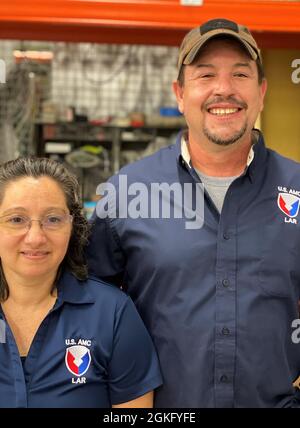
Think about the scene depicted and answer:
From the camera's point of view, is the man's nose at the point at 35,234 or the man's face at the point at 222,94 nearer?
the man's nose at the point at 35,234

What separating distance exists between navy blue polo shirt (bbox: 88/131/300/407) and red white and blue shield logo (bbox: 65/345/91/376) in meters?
0.24

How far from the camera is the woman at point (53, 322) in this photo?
60.3 inches

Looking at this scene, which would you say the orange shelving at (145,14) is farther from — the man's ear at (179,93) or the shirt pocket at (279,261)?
the shirt pocket at (279,261)

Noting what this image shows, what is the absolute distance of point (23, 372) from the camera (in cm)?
152

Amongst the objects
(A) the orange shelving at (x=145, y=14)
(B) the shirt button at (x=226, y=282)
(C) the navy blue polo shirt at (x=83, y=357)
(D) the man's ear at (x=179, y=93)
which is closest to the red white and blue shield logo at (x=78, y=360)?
(C) the navy blue polo shirt at (x=83, y=357)

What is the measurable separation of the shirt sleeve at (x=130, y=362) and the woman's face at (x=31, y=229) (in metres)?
0.26

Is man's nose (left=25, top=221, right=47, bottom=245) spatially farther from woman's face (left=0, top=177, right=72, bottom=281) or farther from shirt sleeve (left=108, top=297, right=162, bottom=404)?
shirt sleeve (left=108, top=297, right=162, bottom=404)

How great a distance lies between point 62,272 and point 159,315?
0.32m

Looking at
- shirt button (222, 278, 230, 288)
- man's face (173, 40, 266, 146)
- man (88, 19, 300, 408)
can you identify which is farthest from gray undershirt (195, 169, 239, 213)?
shirt button (222, 278, 230, 288)

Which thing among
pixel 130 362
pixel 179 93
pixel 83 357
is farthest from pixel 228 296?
pixel 179 93

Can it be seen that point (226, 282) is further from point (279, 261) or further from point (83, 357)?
point (83, 357)

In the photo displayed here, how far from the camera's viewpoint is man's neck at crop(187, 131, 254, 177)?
5.64 ft

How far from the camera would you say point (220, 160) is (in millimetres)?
1728
